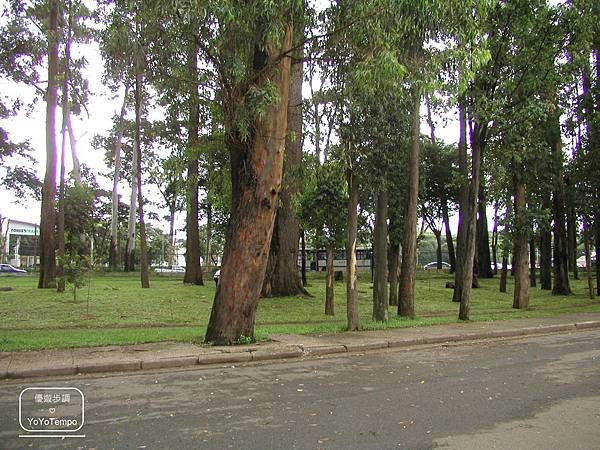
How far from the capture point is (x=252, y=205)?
10.4 meters

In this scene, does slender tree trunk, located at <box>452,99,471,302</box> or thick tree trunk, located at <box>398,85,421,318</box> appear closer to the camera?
thick tree trunk, located at <box>398,85,421,318</box>

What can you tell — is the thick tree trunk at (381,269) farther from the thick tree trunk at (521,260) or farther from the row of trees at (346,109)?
the thick tree trunk at (521,260)

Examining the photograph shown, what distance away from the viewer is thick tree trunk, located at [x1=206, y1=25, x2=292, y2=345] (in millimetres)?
10453

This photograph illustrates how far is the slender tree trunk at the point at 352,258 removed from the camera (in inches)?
510

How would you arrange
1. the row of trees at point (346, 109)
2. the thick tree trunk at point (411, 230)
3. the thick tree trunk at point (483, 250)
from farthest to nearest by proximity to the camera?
the thick tree trunk at point (483, 250) < the thick tree trunk at point (411, 230) < the row of trees at point (346, 109)

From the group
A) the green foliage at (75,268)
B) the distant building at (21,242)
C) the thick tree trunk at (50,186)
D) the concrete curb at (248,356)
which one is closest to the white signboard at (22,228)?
the distant building at (21,242)

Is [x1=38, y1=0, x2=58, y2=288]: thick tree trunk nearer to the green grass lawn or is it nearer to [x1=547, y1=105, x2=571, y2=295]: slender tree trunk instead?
the green grass lawn

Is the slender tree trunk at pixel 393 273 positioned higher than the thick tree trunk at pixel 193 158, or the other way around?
the thick tree trunk at pixel 193 158

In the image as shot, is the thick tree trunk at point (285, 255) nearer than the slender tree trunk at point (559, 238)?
Yes

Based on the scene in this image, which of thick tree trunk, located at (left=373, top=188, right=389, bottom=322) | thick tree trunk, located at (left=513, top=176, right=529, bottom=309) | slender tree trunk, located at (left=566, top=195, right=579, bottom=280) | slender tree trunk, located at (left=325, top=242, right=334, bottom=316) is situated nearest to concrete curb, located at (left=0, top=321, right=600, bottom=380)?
thick tree trunk, located at (left=373, top=188, right=389, bottom=322)

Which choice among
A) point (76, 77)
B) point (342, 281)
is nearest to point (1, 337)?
point (76, 77)

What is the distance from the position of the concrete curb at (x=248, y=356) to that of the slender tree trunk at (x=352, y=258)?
5.45ft

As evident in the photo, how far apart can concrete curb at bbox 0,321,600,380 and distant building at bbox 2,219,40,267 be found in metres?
74.5

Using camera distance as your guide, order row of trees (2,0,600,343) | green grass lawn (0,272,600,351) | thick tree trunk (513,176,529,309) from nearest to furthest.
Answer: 1. row of trees (2,0,600,343)
2. green grass lawn (0,272,600,351)
3. thick tree trunk (513,176,529,309)
